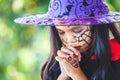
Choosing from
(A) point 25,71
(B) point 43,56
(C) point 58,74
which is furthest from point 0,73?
(C) point 58,74

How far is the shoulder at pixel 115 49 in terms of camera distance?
0.78 m

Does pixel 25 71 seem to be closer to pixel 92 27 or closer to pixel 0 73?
pixel 0 73

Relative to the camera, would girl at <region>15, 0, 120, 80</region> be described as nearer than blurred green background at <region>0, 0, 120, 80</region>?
Yes

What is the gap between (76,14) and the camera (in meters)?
0.72

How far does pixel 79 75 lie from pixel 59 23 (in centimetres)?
14

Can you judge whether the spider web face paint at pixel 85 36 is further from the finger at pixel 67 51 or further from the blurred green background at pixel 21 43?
the blurred green background at pixel 21 43

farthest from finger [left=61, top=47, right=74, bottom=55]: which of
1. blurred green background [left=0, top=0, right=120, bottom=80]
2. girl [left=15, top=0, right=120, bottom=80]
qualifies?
blurred green background [left=0, top=0, right=120, bottom=80]

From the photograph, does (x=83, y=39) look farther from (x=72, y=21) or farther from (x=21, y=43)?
(x=21, y=43)

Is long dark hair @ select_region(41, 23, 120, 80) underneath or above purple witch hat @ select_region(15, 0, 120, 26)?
underneath

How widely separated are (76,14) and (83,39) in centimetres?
6

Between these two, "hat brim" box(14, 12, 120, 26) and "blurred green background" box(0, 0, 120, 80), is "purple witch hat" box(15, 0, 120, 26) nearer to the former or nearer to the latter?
"hat brim" box(14, 12, 120, 26)

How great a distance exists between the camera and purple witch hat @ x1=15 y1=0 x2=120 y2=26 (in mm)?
699

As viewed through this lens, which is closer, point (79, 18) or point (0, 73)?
point (79, 18)

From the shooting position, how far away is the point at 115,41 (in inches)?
31.7
